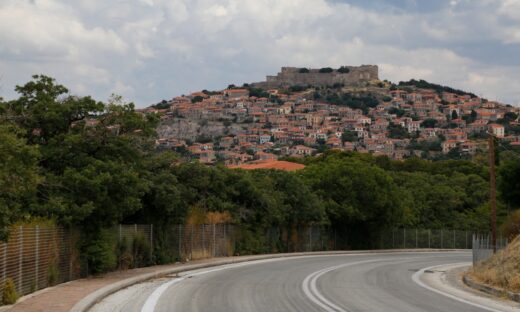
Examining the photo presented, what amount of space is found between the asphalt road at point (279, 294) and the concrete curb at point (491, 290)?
169 cm

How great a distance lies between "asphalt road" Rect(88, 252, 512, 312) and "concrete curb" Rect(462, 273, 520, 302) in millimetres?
1686

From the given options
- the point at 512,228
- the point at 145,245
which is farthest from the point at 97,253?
the point at 512,228

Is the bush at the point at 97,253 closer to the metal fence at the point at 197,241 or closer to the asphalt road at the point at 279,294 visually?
→ the asphalt road at the point at 279,294

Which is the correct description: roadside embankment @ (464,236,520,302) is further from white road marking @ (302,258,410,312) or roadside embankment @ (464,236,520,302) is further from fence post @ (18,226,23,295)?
fence post @ (18,226,23,295)

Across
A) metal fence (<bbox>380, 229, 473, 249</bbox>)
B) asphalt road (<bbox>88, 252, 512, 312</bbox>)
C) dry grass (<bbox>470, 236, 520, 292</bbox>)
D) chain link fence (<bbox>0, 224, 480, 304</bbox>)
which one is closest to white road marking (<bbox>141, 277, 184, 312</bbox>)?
asphalt road (<bbox>88, 252, 512, 312</bbox>)

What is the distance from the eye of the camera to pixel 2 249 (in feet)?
53.1

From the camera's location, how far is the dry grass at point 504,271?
21328 millimetres

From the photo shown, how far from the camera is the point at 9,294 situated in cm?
1573

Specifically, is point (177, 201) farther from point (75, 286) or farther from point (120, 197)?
point (75, 286)

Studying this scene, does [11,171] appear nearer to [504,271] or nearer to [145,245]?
[145,245]

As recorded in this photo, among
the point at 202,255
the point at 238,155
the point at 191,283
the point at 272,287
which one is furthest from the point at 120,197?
the point at 238,155

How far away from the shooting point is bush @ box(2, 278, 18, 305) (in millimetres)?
15672

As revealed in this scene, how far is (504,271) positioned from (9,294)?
587 inches

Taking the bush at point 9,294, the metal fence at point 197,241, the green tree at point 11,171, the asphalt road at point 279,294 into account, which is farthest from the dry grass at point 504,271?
the green tree at point 11,171
